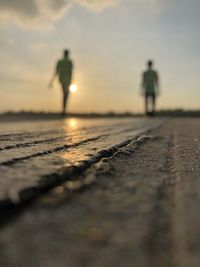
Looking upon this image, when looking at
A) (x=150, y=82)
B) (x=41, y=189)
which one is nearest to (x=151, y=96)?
(x=150, y=82)

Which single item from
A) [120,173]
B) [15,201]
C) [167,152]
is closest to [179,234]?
[15,201]

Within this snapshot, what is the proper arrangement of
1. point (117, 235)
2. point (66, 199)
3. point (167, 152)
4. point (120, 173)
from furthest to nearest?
point (167, 152)
point (120, 173)
point (66, 199)
point (117, 235)

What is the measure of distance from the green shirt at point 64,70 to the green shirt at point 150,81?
419 cm

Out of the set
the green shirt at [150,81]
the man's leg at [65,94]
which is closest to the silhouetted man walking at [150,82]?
the green shirt at [150,81]

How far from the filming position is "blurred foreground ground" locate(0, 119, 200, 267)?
3.64ft

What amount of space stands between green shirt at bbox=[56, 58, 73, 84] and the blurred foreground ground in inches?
598

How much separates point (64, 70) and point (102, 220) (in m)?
16.1

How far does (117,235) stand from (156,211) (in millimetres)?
235

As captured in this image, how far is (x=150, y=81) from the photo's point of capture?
20.4 meters

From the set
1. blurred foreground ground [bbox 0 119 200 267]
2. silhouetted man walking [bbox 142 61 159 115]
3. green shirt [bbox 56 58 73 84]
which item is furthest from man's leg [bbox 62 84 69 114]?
blurred foreground ground [bbox 0 119 200 267]

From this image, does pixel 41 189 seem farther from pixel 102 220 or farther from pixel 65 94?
pixel 65 94

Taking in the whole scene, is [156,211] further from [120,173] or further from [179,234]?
[120,173]

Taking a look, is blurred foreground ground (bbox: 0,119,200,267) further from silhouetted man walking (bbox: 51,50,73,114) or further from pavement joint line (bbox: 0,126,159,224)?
silhouetted man walking (bbox: 51,50,73,114)

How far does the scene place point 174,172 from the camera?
2.17 m
